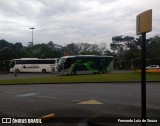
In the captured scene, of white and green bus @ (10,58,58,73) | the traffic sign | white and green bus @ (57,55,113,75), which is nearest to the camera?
the traffic sign

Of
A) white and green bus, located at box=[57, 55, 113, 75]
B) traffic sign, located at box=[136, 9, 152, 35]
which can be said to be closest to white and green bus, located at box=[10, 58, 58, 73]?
white and green bus, located at box=[57, 55, 113, 75]

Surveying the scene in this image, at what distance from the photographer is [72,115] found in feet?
34.2

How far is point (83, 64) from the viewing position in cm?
5488

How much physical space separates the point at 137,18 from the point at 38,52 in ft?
317

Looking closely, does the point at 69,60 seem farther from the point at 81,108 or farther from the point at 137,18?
the point at 137,18

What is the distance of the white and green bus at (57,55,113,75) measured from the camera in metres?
53.7

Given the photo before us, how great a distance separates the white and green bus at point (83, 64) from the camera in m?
53.7

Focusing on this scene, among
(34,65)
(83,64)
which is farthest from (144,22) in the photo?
(34,65)

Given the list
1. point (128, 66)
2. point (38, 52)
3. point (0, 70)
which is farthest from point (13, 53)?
point (128, 66)

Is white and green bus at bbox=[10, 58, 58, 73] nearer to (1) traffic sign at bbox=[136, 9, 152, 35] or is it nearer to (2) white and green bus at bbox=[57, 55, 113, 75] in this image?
(2) white and green bus at bbox=[57, 55, 113, 75]

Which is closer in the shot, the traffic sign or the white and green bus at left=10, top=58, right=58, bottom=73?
the traffic sign

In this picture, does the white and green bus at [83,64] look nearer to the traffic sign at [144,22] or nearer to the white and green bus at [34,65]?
Result: the white and green bus at [34,65]

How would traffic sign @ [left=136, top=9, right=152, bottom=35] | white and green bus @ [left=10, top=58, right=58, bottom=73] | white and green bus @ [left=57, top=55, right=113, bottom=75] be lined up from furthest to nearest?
white and green bus @ [left=10, top=58, right=58, bottom=73], white and green bus @ [left=57, top=55, right=113, bottom=75], traffic sign @ [left=136, top=9, right=152, bottom=35]

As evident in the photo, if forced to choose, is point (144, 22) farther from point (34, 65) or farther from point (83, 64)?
point (34, 65)
